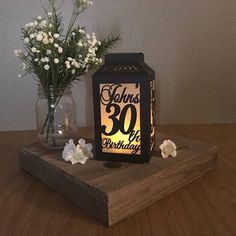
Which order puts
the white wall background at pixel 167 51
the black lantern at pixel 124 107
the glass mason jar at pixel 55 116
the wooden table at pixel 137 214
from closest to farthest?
the wooden table at pixel 137 214
the black lantern at pixel 124 107
the glass mason jar at pixel 55 116
the white wall background at pixel 167 51

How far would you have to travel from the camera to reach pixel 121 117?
2.24ft

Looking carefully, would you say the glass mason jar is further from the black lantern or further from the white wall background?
the white wall background

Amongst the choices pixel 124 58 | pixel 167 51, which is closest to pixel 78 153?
pixel 124 58

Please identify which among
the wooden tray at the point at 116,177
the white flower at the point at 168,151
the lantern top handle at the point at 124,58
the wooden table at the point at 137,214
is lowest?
the wooden table at the point at 137,214

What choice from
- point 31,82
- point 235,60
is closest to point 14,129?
point 31,82

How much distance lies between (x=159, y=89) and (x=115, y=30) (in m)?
0.27

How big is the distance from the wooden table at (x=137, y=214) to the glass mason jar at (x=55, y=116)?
0.12 meters

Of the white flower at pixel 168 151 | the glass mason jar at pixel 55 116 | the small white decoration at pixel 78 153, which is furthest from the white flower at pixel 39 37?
the white flower at pixel 168 151

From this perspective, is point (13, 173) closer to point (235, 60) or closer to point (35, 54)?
point (35, 54)

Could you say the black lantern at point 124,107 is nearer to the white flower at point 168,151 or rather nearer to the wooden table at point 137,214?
the white flower at point 168,151

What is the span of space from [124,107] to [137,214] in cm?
23

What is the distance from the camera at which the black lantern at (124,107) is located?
67 centimetres

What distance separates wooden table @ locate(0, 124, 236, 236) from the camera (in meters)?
0.54

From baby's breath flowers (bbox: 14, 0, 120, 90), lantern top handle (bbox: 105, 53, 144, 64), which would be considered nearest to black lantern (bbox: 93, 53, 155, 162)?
lantern top handle (bbox: 105, 53, 144, 64)
